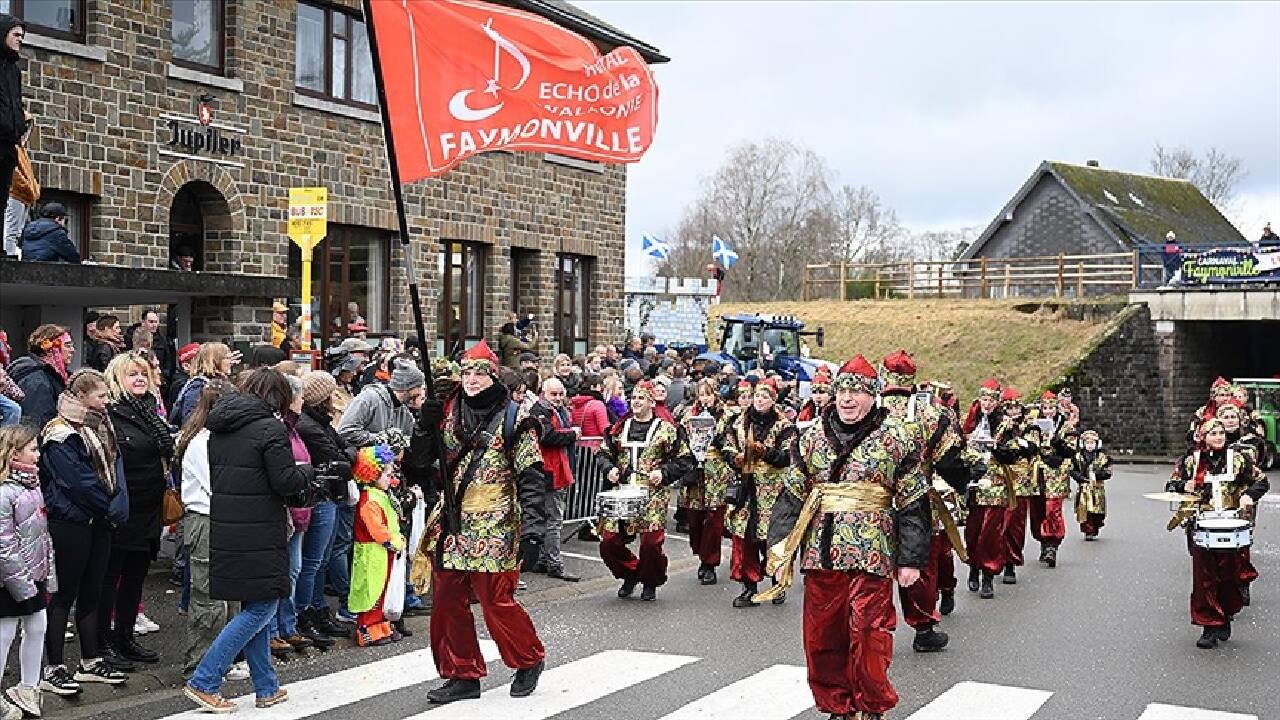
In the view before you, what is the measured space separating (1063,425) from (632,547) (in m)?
4.81

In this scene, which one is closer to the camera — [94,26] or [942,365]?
[94,26]

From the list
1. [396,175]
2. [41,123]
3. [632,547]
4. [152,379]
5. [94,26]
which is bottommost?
[632,547]

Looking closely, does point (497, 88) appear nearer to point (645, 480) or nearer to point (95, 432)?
point (95, 432)

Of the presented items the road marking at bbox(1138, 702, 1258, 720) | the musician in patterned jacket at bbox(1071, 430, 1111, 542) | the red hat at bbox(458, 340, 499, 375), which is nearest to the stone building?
the red hat at bbox(458, 340, 499, 375)

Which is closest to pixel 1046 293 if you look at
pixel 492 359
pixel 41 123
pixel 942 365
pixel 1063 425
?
pixel 942 365

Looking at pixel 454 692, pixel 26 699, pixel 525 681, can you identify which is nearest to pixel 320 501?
pixel 454 692

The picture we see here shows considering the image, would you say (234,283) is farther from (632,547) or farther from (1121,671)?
(1121,671)

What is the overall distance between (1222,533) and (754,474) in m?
3.94

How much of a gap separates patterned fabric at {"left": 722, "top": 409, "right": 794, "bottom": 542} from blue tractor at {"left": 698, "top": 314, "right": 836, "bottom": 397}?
1905 cm

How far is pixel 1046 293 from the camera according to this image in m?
51.1

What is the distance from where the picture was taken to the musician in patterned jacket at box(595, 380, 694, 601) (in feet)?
40.5

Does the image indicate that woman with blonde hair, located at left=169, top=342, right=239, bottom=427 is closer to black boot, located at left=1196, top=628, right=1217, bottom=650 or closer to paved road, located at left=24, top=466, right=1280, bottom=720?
paved road, located at left=24, top=466, right=1280, bottom=720

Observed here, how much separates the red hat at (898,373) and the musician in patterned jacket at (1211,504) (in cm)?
283

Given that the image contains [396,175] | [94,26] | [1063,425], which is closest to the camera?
[396,175]
